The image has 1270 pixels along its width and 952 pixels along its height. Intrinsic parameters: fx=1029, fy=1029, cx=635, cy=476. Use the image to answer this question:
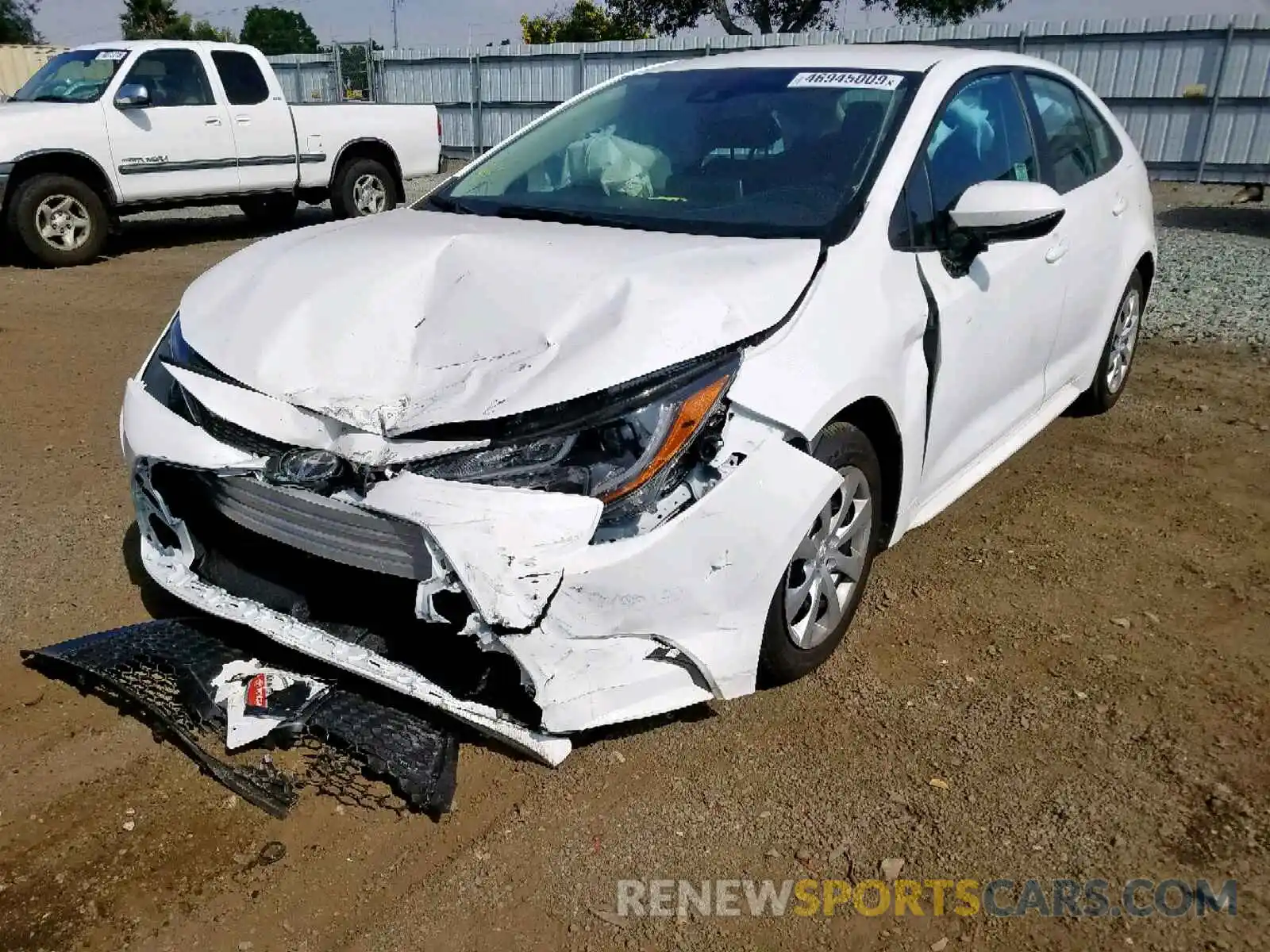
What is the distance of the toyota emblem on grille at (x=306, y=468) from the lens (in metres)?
2.37

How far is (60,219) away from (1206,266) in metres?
10.3

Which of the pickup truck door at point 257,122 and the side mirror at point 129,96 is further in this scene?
the pickup truck door at point 257,122

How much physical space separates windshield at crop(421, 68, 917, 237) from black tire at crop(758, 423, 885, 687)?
0.63 meters

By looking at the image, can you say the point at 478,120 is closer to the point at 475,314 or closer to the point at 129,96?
the point at 129,96

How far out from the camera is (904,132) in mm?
3230

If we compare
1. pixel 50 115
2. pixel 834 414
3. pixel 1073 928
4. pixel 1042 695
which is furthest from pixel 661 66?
pixel 50 115

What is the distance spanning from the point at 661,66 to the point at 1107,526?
2.54m

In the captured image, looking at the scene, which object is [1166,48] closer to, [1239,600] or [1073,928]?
[1239,600]

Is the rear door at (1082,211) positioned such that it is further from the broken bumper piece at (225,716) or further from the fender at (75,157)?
the fender at (75,157)

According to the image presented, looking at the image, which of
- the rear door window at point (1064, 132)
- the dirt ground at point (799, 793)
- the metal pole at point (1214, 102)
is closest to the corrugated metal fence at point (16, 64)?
the metal pole at point (1214, 102)

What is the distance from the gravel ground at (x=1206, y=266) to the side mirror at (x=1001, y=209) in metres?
4.33

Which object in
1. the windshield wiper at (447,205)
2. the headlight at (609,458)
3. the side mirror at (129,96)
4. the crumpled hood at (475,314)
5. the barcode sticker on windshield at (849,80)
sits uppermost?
the barcode sticker on windshield at (849,80)

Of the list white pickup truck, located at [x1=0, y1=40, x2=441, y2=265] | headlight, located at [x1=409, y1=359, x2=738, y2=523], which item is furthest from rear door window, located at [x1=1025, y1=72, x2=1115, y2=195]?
white pickup truck, located at [x1=0, y1=40, x2=441, y2=265]

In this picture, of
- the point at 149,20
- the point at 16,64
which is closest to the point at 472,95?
the point at 16,64
